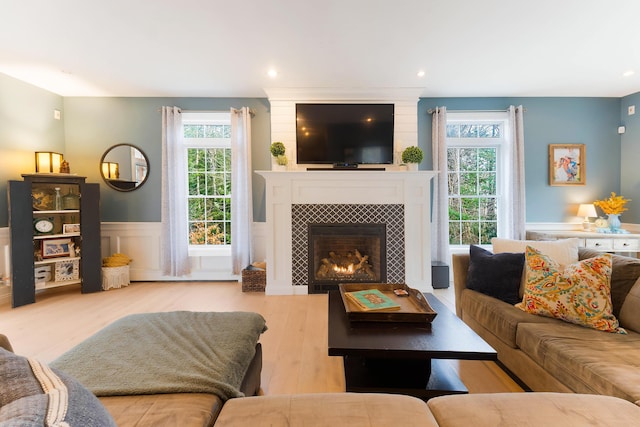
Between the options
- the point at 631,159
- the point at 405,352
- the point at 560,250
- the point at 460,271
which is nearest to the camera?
the point at 405,352

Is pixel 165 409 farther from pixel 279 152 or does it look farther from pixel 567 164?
pixel 567 164

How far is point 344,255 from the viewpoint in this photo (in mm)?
3824

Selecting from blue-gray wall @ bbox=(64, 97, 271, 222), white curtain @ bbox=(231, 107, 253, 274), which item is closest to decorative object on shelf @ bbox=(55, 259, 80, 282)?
blue-gray wall @ bbox=(64, 97, 271, 222)

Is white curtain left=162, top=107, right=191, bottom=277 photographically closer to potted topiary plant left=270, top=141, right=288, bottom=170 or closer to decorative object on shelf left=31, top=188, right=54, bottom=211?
decorative object on shelf left=31, top=188, right=54, bottom=211

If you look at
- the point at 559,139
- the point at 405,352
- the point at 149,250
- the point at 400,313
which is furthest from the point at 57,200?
the point at 559,139

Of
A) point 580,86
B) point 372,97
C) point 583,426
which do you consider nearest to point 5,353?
point 583,426

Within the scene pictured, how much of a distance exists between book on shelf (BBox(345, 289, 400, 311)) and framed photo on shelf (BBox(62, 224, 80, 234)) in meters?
3.74

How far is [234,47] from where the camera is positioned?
2854mm

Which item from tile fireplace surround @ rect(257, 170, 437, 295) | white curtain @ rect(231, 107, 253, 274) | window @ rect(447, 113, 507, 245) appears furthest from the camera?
window @ rect(447, 113, 507, 245)

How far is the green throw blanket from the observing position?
110 centimetres

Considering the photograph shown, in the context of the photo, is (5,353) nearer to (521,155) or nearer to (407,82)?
(407,82)

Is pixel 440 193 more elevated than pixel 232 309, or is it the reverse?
pixel 440 193

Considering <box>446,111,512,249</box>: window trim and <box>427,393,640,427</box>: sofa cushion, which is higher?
<box>446,111,512,249</box>: window trim

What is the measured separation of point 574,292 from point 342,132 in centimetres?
287
